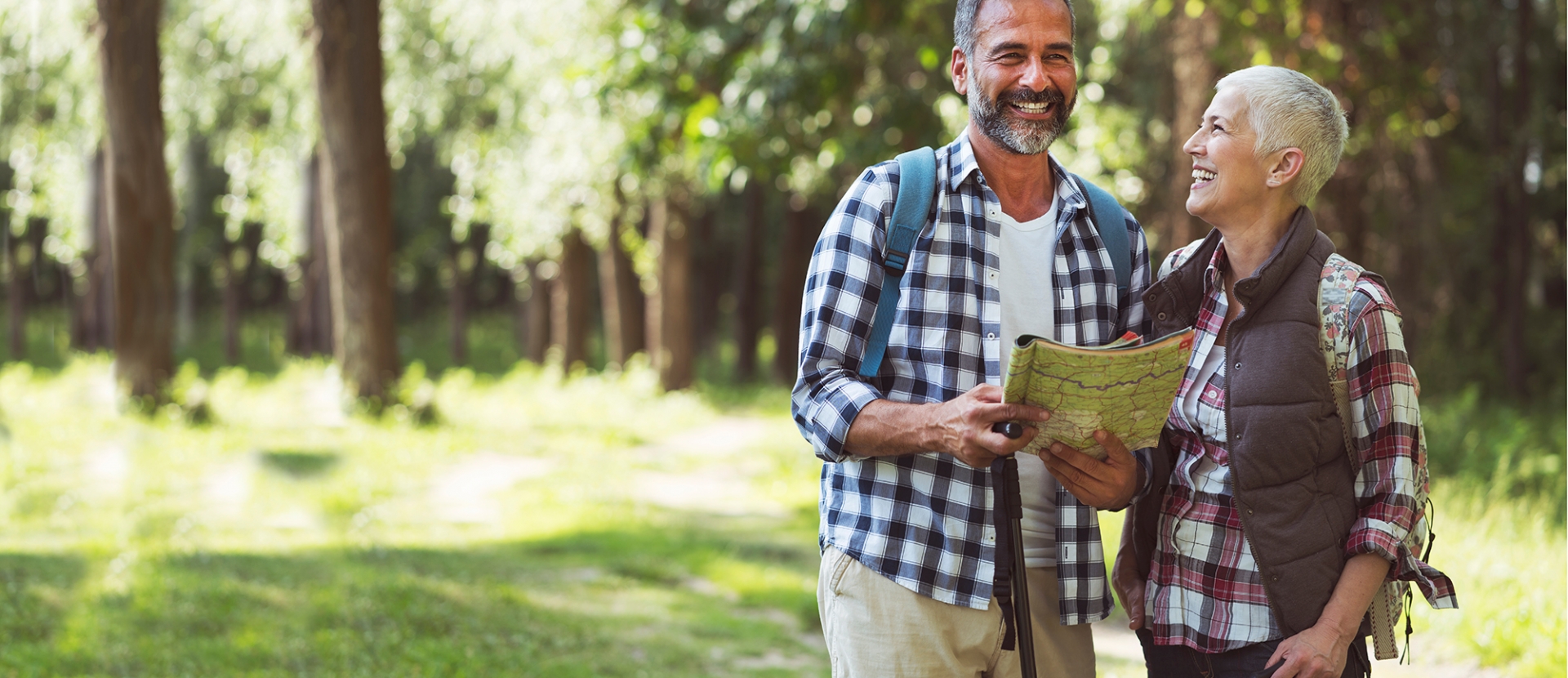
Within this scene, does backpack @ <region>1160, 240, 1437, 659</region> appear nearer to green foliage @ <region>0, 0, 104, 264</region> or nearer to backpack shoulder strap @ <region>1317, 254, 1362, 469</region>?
backpack shoulder strap @ <region>1317, 254, 1362, 469</region>

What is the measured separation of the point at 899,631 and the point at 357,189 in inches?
495

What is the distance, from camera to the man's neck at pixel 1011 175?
2689 mm

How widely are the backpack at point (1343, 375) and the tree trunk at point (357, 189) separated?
A: 1278cm

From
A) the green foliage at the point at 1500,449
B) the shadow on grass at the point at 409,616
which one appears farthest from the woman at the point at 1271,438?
the green foliage at the point at 1500,449

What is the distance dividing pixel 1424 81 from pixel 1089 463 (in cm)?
785

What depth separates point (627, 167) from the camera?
30.3ft

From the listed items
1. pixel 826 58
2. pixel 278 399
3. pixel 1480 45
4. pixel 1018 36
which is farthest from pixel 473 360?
pixel 1018 36

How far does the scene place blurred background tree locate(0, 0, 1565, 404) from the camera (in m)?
8.64

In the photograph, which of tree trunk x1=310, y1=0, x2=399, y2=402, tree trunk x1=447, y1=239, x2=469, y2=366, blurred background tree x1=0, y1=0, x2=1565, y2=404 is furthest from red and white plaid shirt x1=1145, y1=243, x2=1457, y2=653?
tree trunk x1=447, y1=239, x2=469, y2=366

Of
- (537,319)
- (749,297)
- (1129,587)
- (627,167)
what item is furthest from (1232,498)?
(537,319)

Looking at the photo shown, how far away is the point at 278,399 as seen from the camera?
53.2ft

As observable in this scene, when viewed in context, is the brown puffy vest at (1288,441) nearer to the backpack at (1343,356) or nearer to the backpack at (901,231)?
the backpack at (1343,356)

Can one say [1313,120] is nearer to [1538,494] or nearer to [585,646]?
[585,646]

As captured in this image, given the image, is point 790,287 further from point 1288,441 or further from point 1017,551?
point 1288,441
